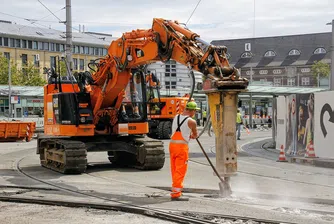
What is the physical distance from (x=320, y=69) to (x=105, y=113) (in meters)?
83.4

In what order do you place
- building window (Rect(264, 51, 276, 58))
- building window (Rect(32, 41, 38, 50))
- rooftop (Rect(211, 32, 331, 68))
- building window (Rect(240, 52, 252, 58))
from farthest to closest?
building window (Rect(240, 52, 252, 58)), building window (Rect(264, 51, 276, 58)), rooftop (Rect(211, 32, 331, 68)), building window (Rect(32, 41, 38, 50))

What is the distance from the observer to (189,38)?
1209cm

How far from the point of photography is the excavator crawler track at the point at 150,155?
15133 mm

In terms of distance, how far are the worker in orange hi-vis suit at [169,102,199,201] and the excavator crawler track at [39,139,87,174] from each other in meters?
4.91

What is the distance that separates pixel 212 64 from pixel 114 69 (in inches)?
190

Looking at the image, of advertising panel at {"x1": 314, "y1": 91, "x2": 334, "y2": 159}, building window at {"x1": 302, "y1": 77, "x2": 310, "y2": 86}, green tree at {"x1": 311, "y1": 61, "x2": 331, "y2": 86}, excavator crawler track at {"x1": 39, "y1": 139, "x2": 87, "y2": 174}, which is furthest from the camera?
building window at {"x1": 302, "y1": 77, "x2": 310, "y2": 86}

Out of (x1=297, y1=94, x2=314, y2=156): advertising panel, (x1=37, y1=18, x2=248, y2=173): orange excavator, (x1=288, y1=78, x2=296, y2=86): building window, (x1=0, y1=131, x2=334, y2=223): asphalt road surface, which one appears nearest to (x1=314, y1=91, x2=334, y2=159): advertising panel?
(x1=297, y1=94, x2=314, y2=156): advertising panel

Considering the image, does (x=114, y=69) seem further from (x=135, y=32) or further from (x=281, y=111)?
(x=281, y=111)

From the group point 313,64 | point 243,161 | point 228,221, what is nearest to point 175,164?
point 228,221

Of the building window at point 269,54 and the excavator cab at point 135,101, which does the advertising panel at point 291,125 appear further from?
the building window at point 269,54

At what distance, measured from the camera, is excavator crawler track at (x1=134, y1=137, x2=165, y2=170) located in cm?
1513

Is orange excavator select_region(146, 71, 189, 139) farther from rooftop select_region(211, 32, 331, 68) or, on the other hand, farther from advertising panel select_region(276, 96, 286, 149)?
rooftop select_region(211, 32, 331, 68)

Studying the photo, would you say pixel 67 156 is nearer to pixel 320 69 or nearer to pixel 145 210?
pixel 145 210

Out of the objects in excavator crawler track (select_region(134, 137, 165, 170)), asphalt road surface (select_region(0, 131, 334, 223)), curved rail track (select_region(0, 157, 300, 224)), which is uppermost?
excavator crawler track (select_region(134, 137, 165, 170))
